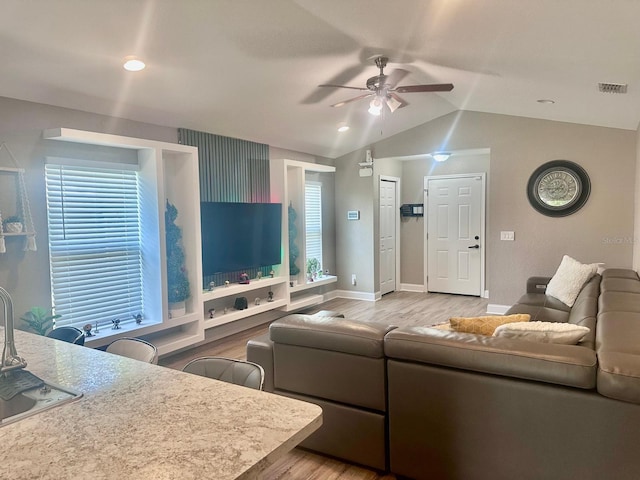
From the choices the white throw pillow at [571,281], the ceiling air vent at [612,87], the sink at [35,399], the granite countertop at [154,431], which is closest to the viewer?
the granite countertop at [154,431]

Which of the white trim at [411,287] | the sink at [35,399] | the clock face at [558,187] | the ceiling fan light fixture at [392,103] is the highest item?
the ceiling fan light fixture at [392,103]

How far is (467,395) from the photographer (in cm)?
207

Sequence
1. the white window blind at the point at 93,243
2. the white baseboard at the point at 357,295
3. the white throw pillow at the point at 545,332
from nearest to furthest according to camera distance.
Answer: the white throw pillow at the point at 545,332 < the white window blind at the point at 93,243 < the white baseboard at the point at 357,295

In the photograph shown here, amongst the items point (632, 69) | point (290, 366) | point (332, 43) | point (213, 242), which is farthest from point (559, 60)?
→ point (213, 242)

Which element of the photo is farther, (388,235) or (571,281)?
(388,235)

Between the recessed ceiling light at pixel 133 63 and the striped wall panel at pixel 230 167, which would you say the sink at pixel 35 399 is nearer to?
the recessed ceiling light at pixel 133 63

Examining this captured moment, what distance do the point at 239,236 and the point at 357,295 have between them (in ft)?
9.23

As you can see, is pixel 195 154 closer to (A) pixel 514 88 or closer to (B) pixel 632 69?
(A) pixel 514 88

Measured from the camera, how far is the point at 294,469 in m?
2.49

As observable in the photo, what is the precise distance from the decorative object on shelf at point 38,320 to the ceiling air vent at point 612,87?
4.73 m

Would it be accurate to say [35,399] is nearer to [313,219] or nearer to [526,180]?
[313,219]

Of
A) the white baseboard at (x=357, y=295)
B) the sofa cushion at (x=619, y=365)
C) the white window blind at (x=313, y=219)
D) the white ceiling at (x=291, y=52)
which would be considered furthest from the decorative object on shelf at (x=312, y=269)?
the sofa cushion at (x=619, y=365)

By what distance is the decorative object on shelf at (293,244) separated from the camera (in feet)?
19.5

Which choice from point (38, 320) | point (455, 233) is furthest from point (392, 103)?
point (455, 233)
